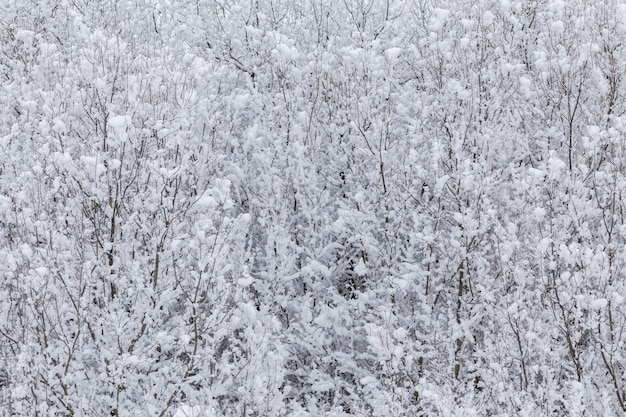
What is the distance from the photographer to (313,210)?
13812 mm

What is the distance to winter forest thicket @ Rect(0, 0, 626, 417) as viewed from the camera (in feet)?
31.9

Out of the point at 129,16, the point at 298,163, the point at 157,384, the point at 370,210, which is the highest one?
the point at 129,16

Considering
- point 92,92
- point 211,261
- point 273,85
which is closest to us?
point 211,261

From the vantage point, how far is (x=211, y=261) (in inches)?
377

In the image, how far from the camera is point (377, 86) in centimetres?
1414

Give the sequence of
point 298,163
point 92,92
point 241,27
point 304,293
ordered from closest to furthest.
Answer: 1. point 92,92
2. point 298,163
3. point 304,293
4. point 241,27

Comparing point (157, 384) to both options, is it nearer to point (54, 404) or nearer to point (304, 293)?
point (54, 404)

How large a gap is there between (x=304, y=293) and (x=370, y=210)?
248cm

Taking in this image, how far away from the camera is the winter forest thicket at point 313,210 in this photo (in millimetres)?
9727

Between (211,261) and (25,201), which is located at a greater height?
(25,201)

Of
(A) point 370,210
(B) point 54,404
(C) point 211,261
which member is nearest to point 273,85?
(A) point 370,210

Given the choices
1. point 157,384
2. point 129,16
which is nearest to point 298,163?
point 157,384

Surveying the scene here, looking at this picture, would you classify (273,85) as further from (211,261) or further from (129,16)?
(211,261)

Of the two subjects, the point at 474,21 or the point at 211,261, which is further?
the point at 474,21
